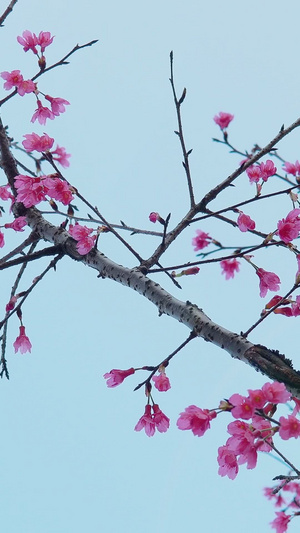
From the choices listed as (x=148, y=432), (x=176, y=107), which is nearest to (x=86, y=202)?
(x=176, y=107)

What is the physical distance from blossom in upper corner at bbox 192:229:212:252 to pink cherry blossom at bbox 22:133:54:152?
168 centimetres

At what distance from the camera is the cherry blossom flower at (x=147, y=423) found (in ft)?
9.71

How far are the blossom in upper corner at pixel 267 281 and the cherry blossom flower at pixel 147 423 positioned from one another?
952 millimetres

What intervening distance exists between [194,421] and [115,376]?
62 centimetres

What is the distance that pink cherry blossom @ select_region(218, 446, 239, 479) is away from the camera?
2541mm

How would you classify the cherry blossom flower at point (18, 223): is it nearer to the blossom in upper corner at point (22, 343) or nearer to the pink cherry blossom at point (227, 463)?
the blossom in upper corner at point (22, 343)

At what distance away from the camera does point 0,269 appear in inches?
122

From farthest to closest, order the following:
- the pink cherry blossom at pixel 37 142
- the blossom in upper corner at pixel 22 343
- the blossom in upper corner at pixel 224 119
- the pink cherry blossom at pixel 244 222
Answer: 1. the blossom in upper corner at pixel 224 119
2. the blossom in upper corner at pixel 22 343
3. the pink cherry blossom at pixel 37 142
4. the pink cherry blossom at pixel 244 222

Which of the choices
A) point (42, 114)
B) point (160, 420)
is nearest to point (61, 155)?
point (42, 114)

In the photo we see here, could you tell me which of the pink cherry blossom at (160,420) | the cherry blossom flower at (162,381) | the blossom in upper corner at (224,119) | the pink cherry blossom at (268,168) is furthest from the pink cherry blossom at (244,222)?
the blossom in upper corner at (224,119)

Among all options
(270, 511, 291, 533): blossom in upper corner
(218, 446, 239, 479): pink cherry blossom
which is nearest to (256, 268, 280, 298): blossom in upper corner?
(218, 446, 239, 479): pink cherry blossom

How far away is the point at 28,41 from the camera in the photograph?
3.97m

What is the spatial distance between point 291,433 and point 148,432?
0.98m

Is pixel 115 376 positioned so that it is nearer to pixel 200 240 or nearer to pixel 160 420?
pixel 160 420
